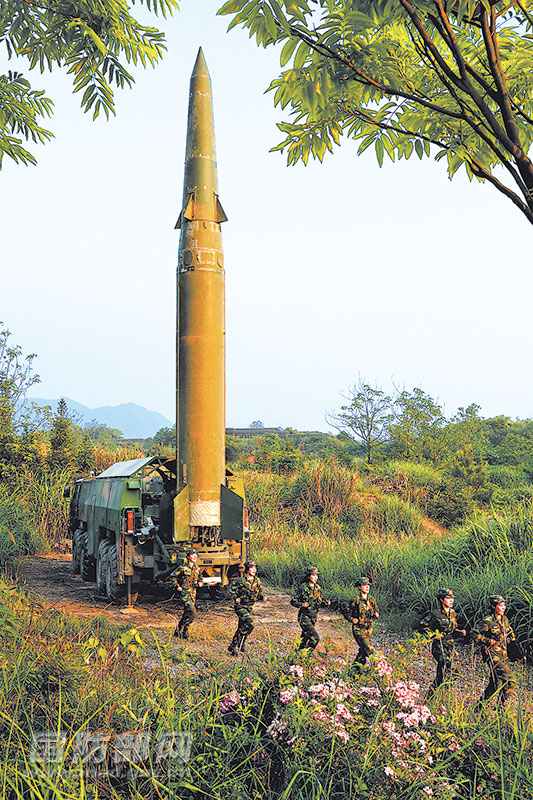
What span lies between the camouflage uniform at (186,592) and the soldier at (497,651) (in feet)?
12.6

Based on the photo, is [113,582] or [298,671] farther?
[113,582]

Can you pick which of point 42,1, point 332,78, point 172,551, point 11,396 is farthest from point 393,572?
point 11,396

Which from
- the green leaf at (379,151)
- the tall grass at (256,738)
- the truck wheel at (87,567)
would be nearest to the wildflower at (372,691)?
the tall grass at (256,738)

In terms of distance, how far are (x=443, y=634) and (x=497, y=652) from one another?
0.59 m

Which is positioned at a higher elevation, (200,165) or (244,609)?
(200,165)

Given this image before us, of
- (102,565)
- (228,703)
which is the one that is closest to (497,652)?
(228,703)

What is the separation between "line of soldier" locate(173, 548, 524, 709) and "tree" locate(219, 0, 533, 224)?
394 centimetres

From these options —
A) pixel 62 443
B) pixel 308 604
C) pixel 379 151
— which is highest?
pixel 379 151

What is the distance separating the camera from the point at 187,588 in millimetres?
8664

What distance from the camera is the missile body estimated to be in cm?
1070

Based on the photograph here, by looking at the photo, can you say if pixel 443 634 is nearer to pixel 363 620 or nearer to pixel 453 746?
pixel 363 620

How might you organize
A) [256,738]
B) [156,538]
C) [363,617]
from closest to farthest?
[256,738] → [363,617] → [156,538]

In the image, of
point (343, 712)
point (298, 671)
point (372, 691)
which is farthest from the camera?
point (298, 671)

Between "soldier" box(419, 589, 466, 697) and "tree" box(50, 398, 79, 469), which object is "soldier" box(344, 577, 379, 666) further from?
"tree" box(50, 398, 79, 469)
